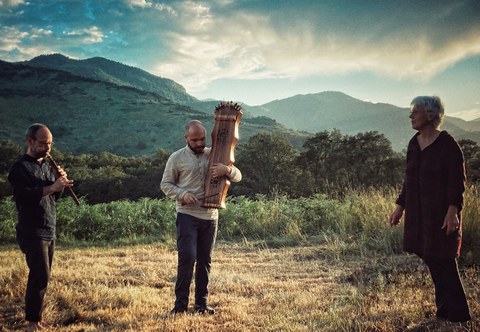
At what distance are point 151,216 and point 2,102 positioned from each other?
77.8m

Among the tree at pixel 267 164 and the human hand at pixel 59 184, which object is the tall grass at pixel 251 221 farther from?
the tree at pixel 267 164

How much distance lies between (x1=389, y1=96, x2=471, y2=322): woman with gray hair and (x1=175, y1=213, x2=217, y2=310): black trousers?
198 centimetres

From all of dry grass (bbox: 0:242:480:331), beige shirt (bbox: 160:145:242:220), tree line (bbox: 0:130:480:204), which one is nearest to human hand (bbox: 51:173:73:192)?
beige shirt (bbox: 160:145:242:220)

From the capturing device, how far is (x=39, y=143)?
3680 mm

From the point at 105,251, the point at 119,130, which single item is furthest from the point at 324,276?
the point at 119,130

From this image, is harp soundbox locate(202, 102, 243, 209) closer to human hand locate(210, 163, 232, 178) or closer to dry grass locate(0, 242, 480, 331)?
human hand locate(210, 163, 232, 178)

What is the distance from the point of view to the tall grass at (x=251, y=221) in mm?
8977

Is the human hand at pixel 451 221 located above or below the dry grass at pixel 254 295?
above

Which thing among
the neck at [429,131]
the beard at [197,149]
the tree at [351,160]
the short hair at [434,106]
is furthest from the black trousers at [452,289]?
the tree at [351,160]

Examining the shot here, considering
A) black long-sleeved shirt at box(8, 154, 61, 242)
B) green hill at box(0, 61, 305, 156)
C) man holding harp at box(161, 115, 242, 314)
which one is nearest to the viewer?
black long-sleeved shirt at box(8, 154, 61, 242)

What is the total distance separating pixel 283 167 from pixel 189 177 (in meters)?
31.2

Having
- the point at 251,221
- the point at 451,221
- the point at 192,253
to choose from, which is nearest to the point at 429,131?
the point at 451,221

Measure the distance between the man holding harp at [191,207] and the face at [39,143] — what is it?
3.82 feet

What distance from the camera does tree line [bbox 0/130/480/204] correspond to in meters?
28.7
